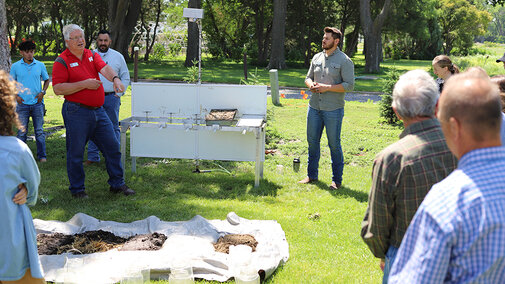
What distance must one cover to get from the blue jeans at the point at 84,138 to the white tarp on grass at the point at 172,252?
3.71ft

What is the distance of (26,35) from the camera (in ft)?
147

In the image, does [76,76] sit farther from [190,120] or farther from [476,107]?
[476,107]

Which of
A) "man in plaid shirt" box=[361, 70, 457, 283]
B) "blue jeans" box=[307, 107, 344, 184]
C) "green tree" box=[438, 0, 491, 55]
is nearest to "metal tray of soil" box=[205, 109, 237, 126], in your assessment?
"blue jeans" box=[307, 107, 344, 184]

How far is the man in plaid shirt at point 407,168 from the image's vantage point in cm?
274

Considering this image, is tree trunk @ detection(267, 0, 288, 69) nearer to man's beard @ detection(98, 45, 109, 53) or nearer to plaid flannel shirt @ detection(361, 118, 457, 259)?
man's beard @ detection(98, 45, 109, 53)

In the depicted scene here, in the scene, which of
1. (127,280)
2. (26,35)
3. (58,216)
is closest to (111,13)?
(26,35)

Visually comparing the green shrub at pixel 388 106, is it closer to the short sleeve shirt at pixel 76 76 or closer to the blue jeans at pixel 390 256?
the short sleeve shirt at pixel 76 76

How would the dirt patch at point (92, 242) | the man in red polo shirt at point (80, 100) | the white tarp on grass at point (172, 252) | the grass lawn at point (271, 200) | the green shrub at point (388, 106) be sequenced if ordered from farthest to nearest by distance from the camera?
the green shrub at point (388, 106), the man in red polo shirt at point (80, 100), the grass lawn at point (271, 200), the dirt patch at point (92, 242), the white tarp on grass at point (172, 252)

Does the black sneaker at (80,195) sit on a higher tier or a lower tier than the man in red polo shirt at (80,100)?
lower

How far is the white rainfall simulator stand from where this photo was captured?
788 cm

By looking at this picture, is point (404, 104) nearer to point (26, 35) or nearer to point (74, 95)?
point (74, 95)

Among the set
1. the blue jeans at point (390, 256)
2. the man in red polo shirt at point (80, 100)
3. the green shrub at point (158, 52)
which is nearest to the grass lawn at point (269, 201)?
the man in red polo shirt at point (80, 100)

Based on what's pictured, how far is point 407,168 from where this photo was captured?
2719 mm

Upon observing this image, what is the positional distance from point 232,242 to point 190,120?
309 cm
